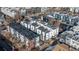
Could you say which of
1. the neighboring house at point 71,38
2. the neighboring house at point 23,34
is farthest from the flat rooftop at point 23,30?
the neighboring house at point 71,38

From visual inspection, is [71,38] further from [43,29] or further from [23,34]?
[23,34]

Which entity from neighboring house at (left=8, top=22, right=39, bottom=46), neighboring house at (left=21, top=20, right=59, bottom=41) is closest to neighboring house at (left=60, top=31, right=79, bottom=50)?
neighboring house at (left=21, top=20, right=59, bottom=41)

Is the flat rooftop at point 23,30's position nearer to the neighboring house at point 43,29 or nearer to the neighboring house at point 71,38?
the neighboring house at point 43,29

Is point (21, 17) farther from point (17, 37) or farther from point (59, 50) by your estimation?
point (59, 50)

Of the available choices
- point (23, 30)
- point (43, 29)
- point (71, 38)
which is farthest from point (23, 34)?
point (71, 38)

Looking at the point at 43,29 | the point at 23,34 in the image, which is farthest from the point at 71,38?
the point at 23,34

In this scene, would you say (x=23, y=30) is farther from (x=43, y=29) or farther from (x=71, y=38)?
(x=71, y=38)
